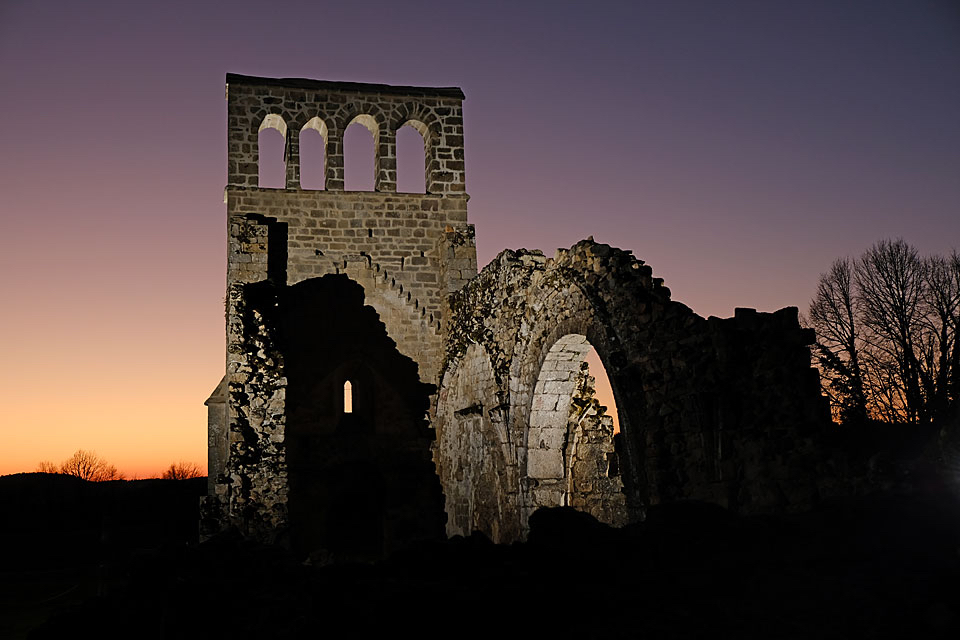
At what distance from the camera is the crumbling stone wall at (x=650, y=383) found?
7156mm

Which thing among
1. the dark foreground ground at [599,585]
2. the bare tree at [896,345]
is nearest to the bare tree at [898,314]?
the bare tree at [896,345]

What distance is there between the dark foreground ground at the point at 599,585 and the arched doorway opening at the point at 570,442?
5533 millimetres

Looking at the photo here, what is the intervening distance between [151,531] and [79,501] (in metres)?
2.82

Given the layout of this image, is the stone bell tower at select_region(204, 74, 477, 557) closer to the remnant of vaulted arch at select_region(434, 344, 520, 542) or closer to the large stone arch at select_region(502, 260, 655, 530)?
the remnant of vaulted arch at select_region(434, 344, 520, 542)

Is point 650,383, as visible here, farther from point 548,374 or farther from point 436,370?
point 436,370

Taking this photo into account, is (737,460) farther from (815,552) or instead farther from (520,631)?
(520,631)

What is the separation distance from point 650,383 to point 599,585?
13.2ft

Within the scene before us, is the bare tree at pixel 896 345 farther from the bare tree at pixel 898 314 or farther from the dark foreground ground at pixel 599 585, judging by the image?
the dark foreground ground at pixel 599 585

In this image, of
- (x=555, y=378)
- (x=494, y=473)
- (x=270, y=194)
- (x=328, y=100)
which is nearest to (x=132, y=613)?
(x=555, y=378)

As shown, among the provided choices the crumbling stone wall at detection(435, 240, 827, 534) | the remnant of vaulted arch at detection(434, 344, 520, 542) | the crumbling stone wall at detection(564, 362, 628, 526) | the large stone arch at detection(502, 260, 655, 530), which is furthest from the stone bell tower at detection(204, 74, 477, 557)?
the large stone arch at detection(502, 260, 655, 530)

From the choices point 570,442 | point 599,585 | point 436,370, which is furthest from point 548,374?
point 599,585

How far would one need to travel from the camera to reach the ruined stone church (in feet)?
25.2

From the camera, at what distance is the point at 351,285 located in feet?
51.4

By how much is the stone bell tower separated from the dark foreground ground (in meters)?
9.10
